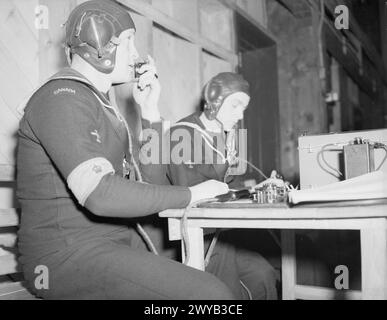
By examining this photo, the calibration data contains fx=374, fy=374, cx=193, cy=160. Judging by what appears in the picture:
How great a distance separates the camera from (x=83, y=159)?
45.9 inches

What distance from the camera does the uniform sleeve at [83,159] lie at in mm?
1167

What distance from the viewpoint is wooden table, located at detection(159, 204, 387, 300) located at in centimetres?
106

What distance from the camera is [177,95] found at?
11.8 ft

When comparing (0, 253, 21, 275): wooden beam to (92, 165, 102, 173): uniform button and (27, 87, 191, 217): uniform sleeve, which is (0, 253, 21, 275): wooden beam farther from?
(92, 165, 102, 173): uniform button

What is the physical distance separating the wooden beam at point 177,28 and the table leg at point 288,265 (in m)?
1.95

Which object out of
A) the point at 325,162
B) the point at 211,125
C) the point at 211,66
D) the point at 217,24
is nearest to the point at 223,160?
the point at 211,125

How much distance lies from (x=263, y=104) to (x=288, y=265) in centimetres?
333

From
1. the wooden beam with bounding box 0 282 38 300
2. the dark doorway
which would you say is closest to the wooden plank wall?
the dark doorway

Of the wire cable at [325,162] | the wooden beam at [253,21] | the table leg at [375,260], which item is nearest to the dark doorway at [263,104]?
the wooden beam at [253,21]

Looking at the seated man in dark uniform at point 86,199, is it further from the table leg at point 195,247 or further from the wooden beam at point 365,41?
the wooden beam at point 365,41

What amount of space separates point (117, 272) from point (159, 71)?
248cm

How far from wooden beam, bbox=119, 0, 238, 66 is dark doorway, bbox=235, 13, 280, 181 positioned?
973 mm

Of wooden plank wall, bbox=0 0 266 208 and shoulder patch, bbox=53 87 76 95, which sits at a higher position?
wooden plank wall, bbox=0 0 266 208

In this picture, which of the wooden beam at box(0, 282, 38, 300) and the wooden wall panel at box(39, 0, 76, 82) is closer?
the wooden beam at box(0, 282, 38, 300)
